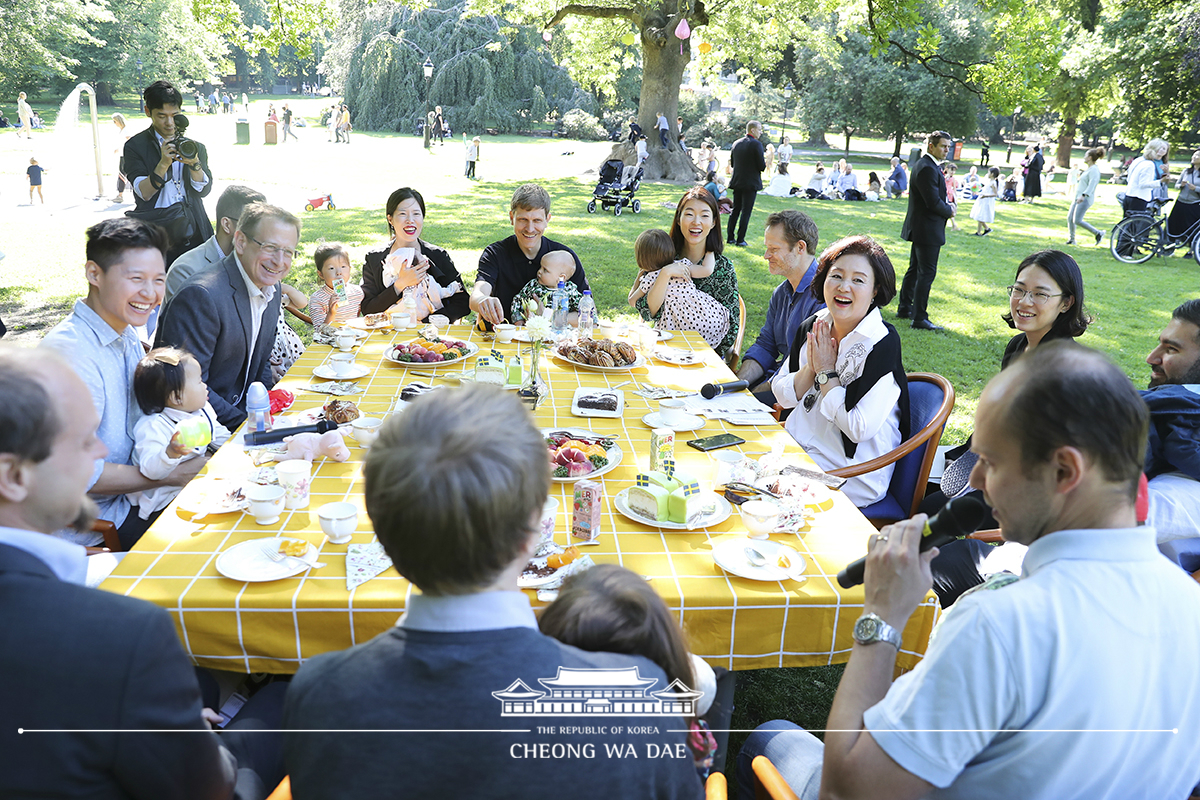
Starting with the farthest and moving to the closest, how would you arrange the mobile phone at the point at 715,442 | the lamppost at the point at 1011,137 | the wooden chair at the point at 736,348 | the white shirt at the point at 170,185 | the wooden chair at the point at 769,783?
the lamppost at the point at 1011,137, the white shirt at the point at 170,185, the wooden chair at the point at 736,348, the mobile phone at the point at 715,442, the wooden chair at the point at 769,783

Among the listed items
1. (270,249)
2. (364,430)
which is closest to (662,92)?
(270,249)

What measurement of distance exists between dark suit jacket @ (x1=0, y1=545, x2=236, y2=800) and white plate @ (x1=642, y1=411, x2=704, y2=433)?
2.11m

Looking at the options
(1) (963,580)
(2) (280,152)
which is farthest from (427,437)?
(2) (280,152)

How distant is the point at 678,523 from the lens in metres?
2.32

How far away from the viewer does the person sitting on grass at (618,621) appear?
4.11ft

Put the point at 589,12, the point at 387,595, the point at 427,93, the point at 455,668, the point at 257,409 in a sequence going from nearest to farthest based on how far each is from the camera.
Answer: the point at 455,668
the point at 387,595
the point at 257,409
the point at 589,12
the point at 427,93

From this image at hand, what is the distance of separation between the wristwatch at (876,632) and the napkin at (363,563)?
1171mm

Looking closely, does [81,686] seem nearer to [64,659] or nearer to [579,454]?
[64,659]

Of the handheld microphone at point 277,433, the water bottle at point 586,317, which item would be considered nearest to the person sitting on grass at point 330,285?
the water bottle at point 586,317

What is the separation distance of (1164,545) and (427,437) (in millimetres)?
2709

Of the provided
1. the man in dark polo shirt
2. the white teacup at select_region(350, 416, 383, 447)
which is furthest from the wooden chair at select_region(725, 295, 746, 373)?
the white teacup at select_region(350, 416, 383, 447)

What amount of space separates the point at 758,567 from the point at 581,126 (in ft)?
117

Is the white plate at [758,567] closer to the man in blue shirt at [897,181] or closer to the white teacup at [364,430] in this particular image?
the white teacup at [364,430]

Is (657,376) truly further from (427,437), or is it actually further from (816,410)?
(427,437)
